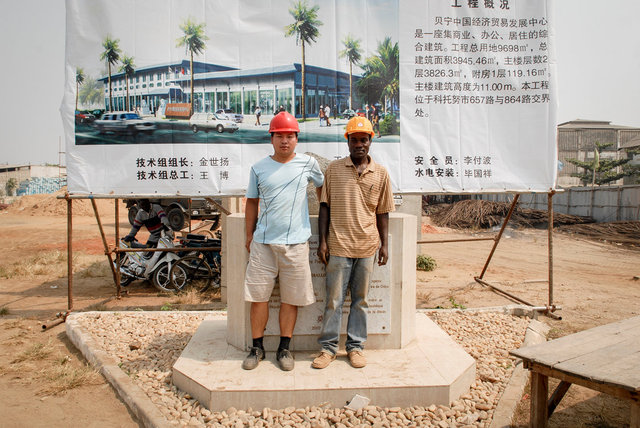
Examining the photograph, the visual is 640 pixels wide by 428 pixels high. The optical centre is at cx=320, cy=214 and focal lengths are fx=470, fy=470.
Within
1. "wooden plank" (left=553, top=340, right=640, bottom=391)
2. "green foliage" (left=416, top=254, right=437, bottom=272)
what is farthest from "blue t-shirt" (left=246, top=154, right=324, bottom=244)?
"green foliage" (left=416, top=254, right=437, bottom=272)

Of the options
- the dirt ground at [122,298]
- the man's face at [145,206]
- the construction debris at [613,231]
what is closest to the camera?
the dirt ground at [122,298]

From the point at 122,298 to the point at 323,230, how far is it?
4.87 meters

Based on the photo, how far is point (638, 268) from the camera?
9945 millimetres

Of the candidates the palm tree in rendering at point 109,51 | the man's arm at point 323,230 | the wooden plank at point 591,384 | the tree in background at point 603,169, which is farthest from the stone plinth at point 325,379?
the tree in background at point 603,169

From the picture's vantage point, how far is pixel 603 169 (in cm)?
2333

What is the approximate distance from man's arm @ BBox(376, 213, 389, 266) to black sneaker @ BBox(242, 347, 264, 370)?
117 cm

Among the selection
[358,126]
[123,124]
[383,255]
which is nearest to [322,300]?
[383,255]

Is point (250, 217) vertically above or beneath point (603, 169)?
beneath

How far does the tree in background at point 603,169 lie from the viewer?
22656 millimetres

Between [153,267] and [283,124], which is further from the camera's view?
[153,267]

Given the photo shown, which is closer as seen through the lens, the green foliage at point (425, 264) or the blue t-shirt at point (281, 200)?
the blue t-shirt at point (281, 200)

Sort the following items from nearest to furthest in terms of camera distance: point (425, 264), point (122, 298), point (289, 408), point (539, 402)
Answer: point (539, 402), point (289, 408), point (122, 298), point (425, 264)

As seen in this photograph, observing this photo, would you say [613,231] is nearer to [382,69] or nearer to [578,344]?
[382,69]

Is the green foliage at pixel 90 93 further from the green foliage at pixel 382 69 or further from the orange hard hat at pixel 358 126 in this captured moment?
the orange hard hat at pixel 358 126
